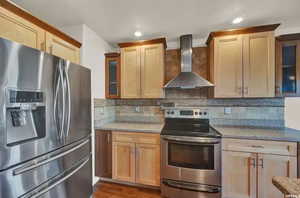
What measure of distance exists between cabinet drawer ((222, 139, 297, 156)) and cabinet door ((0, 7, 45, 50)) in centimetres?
240

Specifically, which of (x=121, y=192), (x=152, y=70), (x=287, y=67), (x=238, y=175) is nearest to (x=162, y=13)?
(x=152, y=70)

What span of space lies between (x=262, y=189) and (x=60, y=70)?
2574 millimetres

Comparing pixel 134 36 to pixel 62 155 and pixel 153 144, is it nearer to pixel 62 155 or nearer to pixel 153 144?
pixel 153 144

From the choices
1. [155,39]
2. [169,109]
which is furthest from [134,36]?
[169,109]

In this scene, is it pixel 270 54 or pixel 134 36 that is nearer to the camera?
pixel 270 54

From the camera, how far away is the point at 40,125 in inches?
42.8

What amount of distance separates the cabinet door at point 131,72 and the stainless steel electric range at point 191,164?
0.93m

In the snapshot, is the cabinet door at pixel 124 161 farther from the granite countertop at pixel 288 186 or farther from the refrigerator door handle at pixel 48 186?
the granite countertop at pixel 288 186

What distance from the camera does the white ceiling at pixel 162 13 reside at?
164cm

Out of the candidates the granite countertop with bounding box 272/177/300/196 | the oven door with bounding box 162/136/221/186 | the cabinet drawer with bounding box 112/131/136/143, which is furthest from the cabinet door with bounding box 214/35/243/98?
Result: the granite countertop with bounding box 272/177/300/196

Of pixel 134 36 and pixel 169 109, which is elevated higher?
pixel 134 36

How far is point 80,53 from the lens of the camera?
2.07 m

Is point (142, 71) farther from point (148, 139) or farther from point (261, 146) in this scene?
point (261, 146)

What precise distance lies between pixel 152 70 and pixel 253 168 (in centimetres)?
195
